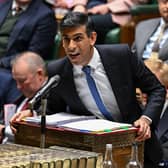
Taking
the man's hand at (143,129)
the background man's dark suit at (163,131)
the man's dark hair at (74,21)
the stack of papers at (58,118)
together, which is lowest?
the background man's dark suit at (163,131)

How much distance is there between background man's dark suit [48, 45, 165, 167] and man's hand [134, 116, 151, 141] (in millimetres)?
96

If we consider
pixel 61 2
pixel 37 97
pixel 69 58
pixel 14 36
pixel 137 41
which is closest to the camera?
pixel 37 97

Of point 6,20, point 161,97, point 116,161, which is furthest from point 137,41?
point 116,161

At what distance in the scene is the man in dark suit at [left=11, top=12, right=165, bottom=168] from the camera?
388 centimetres

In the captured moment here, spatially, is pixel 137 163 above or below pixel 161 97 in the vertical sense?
below

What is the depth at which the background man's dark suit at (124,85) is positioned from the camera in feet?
12.9

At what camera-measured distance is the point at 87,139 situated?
349 centimetres

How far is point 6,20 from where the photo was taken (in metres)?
5.97

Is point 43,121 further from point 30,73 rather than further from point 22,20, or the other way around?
point 22,20

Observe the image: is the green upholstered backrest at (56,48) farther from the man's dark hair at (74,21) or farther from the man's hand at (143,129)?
the man's hand at (143,129)

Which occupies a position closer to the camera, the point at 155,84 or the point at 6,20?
the point at 155,84

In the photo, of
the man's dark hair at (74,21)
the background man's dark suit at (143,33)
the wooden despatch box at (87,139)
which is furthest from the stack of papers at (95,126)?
the background man's dark suit at (143,33)

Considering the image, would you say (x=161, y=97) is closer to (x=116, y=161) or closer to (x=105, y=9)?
(x=116, y=161)

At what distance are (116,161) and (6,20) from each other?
2.68 meters
